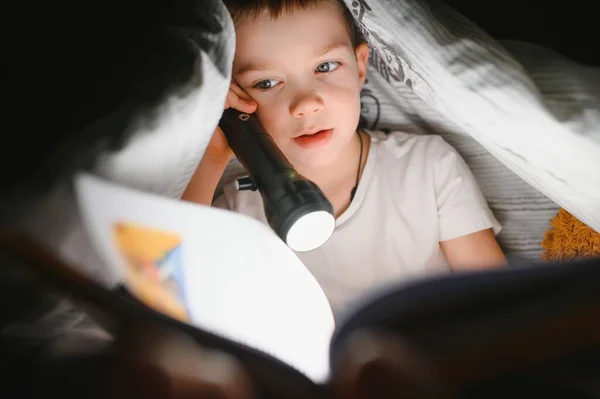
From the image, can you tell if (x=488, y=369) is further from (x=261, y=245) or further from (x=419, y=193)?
(x=419, y=193)

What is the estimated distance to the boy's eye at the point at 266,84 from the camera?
0.79 metres

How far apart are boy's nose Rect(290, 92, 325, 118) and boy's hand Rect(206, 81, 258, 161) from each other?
0.24 ft

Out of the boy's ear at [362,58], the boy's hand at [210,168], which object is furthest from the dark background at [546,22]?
the boy's hand at [210,168]

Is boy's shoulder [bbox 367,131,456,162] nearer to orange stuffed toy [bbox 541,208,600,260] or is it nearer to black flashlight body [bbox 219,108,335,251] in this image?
orange stuffed toy [bbox 541,208,600,260]

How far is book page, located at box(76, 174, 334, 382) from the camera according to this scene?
46 centimetres

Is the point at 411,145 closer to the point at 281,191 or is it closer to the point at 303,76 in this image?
the point at 303,76

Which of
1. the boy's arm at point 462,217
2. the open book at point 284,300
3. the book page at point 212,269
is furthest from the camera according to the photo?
the boy's arm at point 462,217

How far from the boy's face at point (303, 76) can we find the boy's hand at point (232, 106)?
0.01 meters

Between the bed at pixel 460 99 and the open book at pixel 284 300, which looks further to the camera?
the bed at pixel 460 99

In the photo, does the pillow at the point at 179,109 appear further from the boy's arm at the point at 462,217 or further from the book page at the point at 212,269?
the boy's arm at the point at 462,217

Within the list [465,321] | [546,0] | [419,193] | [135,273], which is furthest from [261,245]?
[546,0]

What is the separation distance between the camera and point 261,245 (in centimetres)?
52

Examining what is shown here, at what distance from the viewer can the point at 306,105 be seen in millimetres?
758

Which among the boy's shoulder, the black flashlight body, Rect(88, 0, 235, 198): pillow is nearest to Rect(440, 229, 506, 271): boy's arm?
the boy's shoulder
